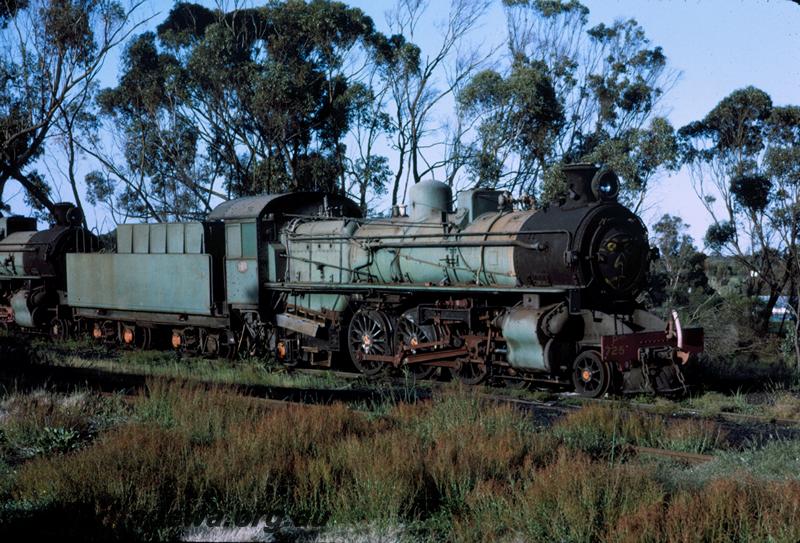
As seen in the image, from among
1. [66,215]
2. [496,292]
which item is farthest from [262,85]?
[496,292]

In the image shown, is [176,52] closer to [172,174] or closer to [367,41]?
[172,174]

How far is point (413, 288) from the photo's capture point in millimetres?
14508

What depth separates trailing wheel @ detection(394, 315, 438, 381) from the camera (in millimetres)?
14647

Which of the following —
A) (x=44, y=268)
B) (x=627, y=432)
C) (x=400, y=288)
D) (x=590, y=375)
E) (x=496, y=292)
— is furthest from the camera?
(x=44, y=268)

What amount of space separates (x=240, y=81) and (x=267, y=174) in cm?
363

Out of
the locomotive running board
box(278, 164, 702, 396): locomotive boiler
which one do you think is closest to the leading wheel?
box(278, 164, 702, 396): locomotive boiler

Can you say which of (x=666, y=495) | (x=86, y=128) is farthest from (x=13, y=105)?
(x=666, y=495)

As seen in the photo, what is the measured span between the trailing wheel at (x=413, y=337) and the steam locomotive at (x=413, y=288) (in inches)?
1.1

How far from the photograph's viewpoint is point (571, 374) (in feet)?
44.4

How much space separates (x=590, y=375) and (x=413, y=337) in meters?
3.39

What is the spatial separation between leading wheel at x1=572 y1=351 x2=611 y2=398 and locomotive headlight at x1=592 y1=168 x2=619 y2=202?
97.8 inches

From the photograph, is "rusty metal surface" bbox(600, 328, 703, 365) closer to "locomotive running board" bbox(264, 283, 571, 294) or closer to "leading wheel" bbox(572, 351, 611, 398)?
"leading wheel" bbox(572, 351, 611, 398)

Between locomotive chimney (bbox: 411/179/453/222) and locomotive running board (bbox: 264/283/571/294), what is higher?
locomotive chimney (bbox: 411/179/453/222)

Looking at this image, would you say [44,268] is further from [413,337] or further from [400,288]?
[413,337]
